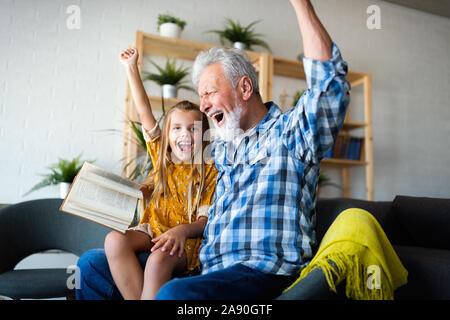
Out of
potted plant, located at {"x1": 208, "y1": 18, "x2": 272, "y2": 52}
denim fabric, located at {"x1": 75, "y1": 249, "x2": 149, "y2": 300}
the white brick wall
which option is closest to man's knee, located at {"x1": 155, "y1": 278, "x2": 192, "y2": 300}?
denim fabric, located at {"x1": 75, "y1": 249, "x2": 149, "y2": 300}

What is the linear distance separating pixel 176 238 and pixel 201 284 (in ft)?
1.05

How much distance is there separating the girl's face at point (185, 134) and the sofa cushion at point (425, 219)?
3.06ft

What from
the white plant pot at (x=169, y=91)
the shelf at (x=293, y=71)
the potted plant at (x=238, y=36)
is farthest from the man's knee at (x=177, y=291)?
the shelf at (x=293, y=71)

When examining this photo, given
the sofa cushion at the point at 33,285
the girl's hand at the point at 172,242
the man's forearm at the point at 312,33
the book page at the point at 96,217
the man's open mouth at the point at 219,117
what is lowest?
the sofa cushion at the point at 33,285

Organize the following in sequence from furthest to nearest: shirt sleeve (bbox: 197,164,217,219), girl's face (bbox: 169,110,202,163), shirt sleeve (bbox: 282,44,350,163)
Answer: girl's face (bbox: 169,110,202,163)
shirt sleeve (bbox: 197,164,217,219)
shirt sleeve (bbox: 282,44,350,163)

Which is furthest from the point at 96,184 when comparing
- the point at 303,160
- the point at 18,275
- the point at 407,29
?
the point at 407,29

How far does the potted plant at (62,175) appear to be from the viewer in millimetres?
2883

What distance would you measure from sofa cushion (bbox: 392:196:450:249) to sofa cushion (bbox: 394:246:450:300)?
12.0 inches

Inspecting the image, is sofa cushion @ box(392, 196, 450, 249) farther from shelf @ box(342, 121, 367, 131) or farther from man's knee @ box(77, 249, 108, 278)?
shelf @ box(342, 121, 367, 131)

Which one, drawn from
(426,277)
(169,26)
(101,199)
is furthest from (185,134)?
(169,26)

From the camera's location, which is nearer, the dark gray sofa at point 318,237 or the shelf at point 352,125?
the dark gray sofa at point 318,237

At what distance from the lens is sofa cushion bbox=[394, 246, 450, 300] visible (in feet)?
A: 3.89

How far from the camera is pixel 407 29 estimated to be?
497 centimetres

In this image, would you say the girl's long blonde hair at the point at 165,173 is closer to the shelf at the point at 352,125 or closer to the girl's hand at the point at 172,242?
the girl's hand at the point at 172,242
